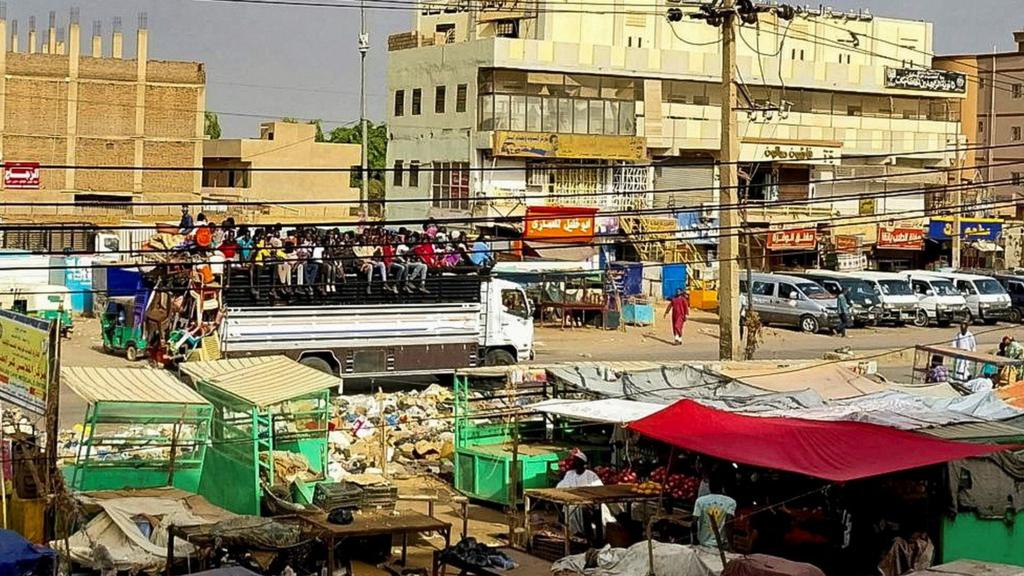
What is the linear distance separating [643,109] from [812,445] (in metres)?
40.7

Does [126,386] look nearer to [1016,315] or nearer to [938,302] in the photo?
[938,302]

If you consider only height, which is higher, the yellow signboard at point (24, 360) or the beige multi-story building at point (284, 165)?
the beige multi-story building at point (284, 165)

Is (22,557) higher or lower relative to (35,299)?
lower

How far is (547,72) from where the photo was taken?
53.3 metres

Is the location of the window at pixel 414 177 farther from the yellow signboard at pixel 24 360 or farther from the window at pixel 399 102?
the yellow signboard at pixel 24 360

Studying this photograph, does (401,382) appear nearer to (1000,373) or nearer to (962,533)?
(1000,373)

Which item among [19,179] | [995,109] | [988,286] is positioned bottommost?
[988,286]

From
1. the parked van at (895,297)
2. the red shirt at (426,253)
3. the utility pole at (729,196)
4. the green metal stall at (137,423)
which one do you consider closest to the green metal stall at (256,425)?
the green metal stall at (137,423)

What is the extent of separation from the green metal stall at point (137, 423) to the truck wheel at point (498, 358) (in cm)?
1118

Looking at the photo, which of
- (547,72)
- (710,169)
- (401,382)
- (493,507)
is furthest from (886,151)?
(493,507)

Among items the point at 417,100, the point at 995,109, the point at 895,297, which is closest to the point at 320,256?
the point at 895,297

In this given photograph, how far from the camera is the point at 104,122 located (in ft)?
214

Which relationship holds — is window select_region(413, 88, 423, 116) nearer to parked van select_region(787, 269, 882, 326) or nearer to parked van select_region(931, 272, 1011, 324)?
parked van select_region(787, 269, 882, 326)

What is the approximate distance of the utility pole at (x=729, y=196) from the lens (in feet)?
84.5
